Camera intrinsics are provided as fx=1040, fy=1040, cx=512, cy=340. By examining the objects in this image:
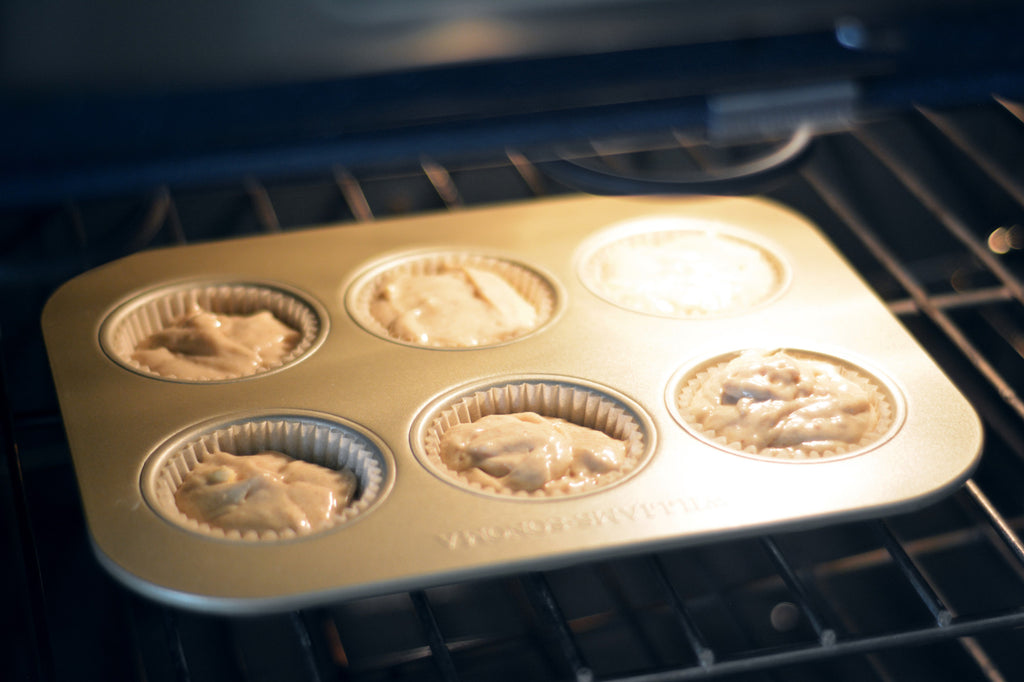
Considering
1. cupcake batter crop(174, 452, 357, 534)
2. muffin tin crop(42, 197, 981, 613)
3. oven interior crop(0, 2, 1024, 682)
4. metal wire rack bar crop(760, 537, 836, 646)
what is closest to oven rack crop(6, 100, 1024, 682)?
oven interior crop(0, 2, 1024, 682)

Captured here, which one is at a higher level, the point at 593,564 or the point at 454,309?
the point at 454,309

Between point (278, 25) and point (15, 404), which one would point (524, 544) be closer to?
point (278, 25)

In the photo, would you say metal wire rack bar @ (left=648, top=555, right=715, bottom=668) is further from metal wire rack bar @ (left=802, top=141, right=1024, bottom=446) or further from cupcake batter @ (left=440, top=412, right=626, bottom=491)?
metal wire rack bar @ (left=802, top=141, right=1024, bottom=446)

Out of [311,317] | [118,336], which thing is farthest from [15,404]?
[311,317]

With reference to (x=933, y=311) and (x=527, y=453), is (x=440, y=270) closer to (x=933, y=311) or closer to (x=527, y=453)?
(x=527, y=453)

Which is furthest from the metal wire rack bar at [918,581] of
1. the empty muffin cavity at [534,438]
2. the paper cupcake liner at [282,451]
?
the paper cupcake liner at [282,451]

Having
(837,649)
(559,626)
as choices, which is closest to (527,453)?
(559,626)
